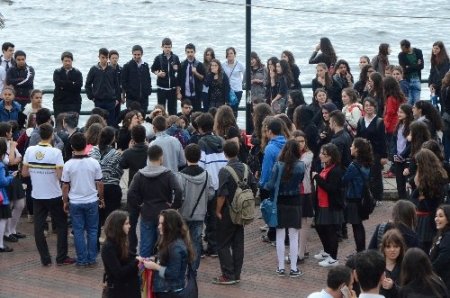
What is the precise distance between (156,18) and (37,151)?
48216mm

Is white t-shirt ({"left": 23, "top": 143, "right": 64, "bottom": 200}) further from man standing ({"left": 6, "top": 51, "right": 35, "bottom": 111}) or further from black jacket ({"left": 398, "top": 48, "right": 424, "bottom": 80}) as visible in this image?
black jacket ({"left": 398, "top": 48, "right": 424, "bottom": 80})

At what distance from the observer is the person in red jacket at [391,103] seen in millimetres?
17719

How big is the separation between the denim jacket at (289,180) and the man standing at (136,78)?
7001 millimetres

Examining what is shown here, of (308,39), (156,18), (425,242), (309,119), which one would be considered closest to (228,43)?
(308,39)

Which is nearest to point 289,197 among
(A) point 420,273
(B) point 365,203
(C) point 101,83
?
(B) point 365,203

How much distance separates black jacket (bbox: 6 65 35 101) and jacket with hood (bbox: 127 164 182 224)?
21.7 ft

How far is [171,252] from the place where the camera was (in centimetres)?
1129

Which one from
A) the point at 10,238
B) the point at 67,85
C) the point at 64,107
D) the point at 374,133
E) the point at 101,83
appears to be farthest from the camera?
the point at 101,83

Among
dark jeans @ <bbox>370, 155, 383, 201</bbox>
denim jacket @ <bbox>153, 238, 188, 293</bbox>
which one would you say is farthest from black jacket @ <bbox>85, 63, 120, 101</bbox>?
denim jacket @ <bbox>153, 238, 188, 293</bbox>

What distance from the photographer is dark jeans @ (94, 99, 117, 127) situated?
20297 mm

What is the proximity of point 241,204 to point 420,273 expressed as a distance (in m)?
3.69

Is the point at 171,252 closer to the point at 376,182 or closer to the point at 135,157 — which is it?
the point at 135,157

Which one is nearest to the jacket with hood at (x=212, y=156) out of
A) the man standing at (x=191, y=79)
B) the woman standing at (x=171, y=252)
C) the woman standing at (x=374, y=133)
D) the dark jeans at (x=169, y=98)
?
the woman standing at (x=374, y=133)

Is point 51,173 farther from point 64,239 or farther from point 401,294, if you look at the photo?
point 401,294
